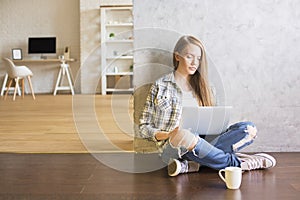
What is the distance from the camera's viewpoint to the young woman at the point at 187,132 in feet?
7.20

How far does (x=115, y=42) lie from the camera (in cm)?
781

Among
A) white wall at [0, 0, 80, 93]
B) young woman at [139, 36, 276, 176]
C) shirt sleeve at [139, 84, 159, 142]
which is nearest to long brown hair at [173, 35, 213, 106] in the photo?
Answer: young woman at [139, 36, 276, 176]

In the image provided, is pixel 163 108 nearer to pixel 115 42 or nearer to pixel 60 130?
pixel 60 130

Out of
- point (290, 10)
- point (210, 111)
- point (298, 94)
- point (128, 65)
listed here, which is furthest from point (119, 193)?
point (128, 65)

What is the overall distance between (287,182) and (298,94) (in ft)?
2.68

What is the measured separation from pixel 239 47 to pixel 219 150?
0.75 m

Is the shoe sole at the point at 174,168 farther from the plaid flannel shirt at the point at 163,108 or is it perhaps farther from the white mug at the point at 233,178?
the white mug at the point at 233,178

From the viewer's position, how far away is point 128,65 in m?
7.88

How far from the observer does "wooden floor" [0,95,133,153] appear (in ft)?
9.62

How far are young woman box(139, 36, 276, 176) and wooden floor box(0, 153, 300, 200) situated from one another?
0.23ft

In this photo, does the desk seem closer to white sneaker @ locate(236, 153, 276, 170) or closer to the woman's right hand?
the woman's right hand

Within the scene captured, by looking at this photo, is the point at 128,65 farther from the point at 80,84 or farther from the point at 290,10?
the point at 290,10

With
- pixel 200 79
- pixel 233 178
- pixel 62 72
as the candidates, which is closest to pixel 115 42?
pixel 62 72

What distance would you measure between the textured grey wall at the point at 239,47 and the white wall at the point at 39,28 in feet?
19.1
